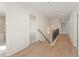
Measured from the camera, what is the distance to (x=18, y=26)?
306 cm

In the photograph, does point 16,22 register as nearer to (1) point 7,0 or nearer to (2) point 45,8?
(1) point 7,0

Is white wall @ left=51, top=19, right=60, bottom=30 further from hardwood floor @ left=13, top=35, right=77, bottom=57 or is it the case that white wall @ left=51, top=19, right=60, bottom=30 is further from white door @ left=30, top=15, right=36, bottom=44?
white door @ left=30, top=15, right=36, bottom=44

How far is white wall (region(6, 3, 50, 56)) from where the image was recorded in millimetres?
2938

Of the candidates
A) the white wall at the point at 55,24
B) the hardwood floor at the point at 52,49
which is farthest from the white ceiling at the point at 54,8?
the hardwood floor at the point at 52,49

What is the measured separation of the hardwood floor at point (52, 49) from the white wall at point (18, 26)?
0.15 m

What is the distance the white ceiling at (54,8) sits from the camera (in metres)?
2.93

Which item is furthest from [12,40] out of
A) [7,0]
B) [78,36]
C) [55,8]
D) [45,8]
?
[78,36]

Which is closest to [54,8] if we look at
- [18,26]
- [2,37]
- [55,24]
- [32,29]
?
[55,24]

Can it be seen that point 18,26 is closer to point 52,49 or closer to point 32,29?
point 32,29

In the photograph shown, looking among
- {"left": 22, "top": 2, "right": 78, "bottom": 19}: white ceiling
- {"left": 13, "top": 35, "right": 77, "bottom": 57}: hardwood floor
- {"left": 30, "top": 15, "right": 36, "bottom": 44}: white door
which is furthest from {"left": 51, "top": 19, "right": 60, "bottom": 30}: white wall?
{"left": 30, "top": 15, "right": 36, "bottom": 44}: white door

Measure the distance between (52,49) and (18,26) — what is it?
1028mm

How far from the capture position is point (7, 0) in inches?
107

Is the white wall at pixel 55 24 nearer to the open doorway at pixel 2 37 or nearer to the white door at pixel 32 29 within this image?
the white door at pixel 32 29

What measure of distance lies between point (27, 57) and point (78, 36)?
4.42ft
